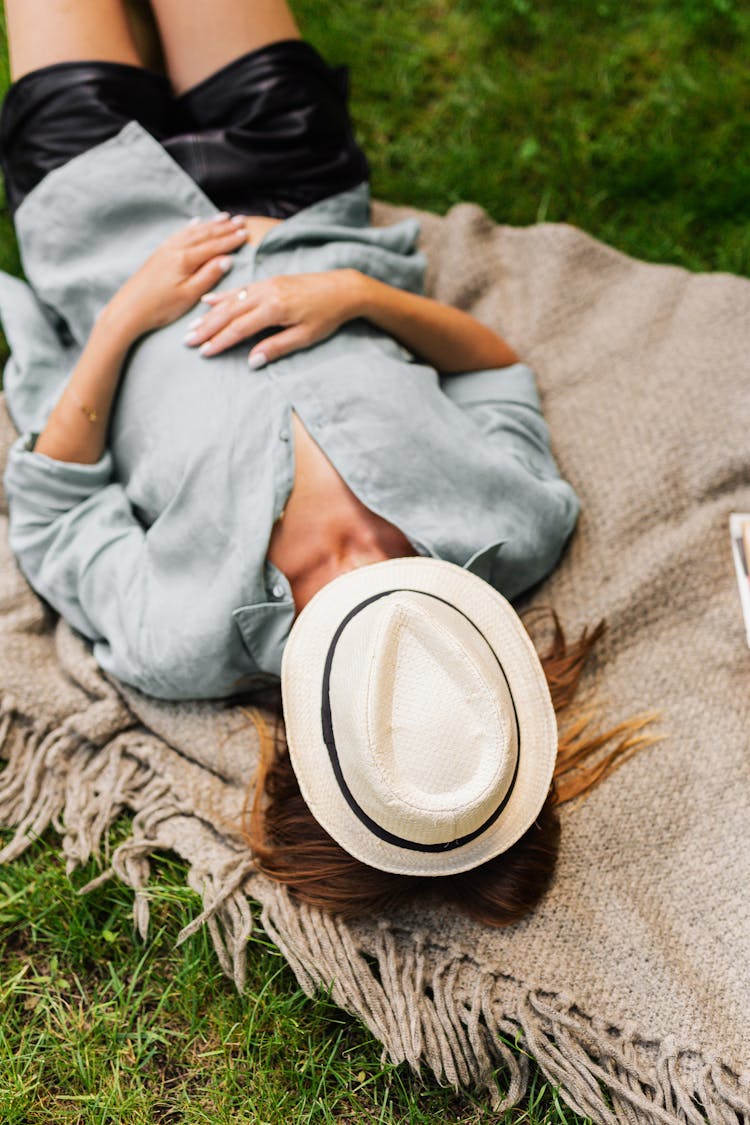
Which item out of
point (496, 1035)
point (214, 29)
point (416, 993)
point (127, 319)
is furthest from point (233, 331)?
point (496, 1035)

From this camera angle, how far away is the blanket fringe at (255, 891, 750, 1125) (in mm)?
1798

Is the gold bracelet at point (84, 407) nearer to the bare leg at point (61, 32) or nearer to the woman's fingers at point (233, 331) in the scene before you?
the woman's fingers at point (233, 331)

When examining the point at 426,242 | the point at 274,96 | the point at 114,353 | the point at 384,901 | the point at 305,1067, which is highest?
the point at 274,96

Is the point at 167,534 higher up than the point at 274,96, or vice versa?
the point at 274,96

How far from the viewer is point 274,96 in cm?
236

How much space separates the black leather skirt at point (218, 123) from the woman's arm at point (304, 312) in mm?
345

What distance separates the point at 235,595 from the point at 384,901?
0.68 m

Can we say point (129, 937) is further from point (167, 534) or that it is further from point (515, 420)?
point (515, 420)

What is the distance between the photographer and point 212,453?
203 cm

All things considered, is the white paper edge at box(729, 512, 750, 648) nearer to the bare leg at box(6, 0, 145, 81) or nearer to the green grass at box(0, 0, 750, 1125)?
the green grass at box(0, 0, 750, 1125)

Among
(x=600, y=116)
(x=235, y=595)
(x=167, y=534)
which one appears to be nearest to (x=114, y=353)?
(x=167, y=534)

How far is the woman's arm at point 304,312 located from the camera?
205cm

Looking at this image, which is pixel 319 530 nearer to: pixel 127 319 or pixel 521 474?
pixel 521 474

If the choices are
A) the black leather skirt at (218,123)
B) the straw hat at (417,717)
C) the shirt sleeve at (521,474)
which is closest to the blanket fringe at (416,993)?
the straw hat at (417,717)
